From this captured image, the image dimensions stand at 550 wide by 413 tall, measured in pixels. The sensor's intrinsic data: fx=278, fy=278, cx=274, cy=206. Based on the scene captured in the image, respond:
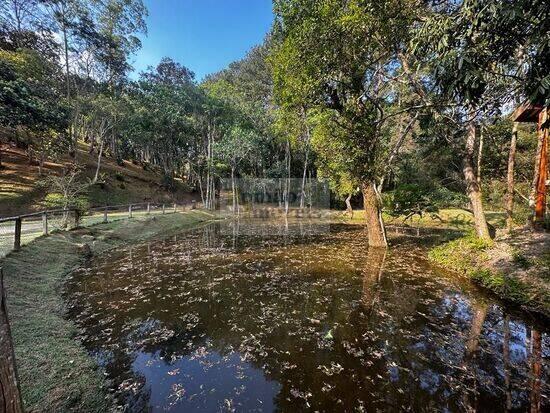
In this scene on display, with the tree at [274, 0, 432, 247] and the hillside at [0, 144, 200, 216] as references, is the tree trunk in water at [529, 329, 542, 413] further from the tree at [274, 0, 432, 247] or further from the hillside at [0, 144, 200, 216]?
the hillside at [0, 144, 200, 216]

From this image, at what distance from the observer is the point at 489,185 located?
18172 millimetres

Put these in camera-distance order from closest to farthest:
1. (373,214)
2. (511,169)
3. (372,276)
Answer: (372,276)
(511,169)
(373,214)

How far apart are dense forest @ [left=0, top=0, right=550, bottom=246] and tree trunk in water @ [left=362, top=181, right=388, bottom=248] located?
65 millimetres

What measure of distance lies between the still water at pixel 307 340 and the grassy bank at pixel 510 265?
60 cm

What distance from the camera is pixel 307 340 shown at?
5789mm

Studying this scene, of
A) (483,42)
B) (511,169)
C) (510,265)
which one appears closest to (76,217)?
(483,42)

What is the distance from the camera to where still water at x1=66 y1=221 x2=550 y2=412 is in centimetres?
418

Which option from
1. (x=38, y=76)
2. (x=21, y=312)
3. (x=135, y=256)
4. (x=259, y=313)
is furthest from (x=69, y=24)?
(x=259, y=313)

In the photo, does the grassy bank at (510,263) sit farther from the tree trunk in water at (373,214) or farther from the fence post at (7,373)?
the fence post at (7,373)

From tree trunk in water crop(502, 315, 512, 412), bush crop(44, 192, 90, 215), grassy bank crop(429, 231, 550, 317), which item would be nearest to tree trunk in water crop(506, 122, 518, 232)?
grassy bank crop(429, 231, 550, 317)

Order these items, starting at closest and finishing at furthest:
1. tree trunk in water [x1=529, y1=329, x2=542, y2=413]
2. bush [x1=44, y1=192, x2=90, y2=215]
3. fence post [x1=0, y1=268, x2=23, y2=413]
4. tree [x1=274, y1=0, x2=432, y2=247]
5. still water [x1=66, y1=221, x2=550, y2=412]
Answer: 1. fence post [x1=0, y1=268, x2=23, y2=413]
2. tree trunk in water [x1=529, y1=329, x2=542, y2=413]
3. still water [x1=66, y1=221, x2=550, y2=412]
4. tree [x1=274, y1=0, x2=432, y2=247]
5. bush [x1=44, y1=192, x2=90, y2=215]

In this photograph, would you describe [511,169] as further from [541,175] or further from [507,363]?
[507,363]

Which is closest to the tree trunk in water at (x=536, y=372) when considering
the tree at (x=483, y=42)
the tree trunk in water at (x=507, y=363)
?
the tree trunk in water at (x=507, y=363)

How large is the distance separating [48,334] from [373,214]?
1350 cm
